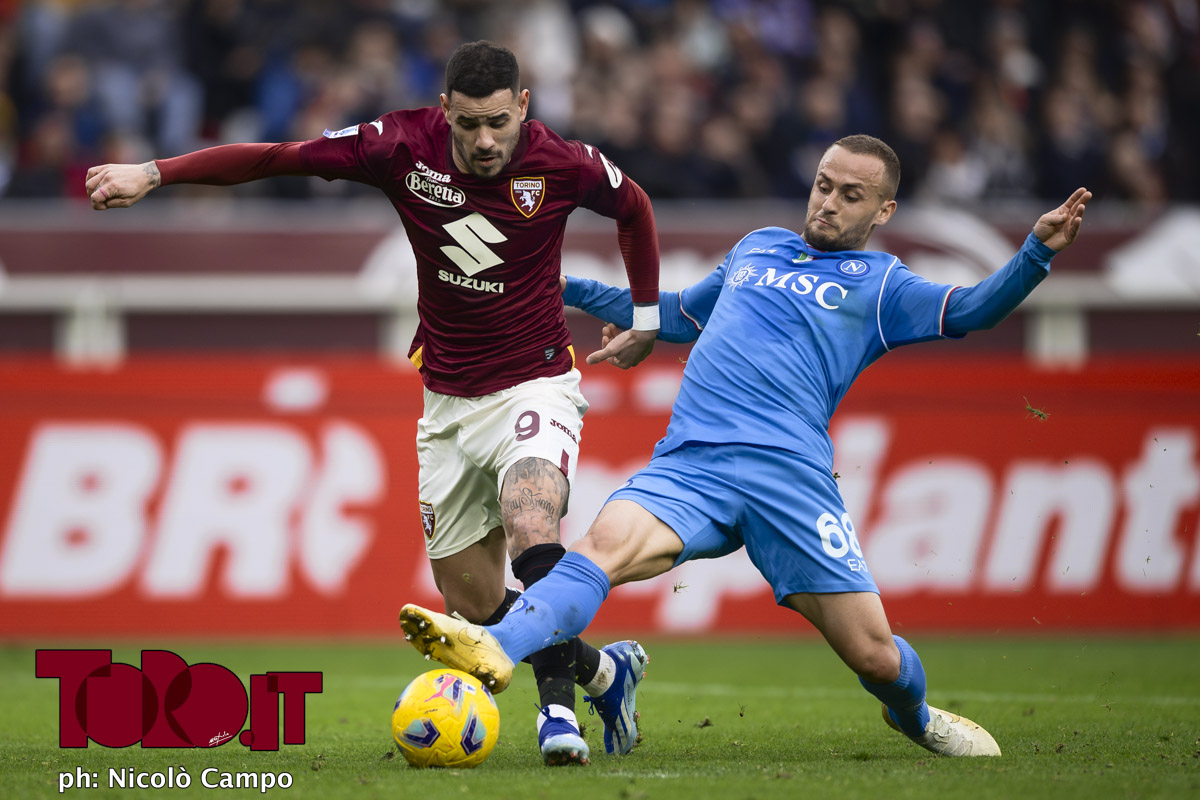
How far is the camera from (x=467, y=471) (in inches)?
236

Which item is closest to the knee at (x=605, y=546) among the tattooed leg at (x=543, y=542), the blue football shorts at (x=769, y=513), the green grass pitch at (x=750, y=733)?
the blue football shorts at (x=769, y=513)

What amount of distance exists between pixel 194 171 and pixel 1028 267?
3.05m

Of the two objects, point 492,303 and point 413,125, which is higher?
point 413,125

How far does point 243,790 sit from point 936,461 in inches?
302

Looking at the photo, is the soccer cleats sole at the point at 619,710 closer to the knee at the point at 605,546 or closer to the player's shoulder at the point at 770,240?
the knee at the point at 605,546

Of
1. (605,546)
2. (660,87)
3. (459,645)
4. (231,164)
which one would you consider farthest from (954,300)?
(660,87)

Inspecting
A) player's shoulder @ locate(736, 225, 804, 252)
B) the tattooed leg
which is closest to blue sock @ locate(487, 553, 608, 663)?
the tattooed leg

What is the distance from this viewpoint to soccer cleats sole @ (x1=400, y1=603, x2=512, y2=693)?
4590mm

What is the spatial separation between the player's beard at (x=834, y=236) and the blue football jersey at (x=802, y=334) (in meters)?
0.04

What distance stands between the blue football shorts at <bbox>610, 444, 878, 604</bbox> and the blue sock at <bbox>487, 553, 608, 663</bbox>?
36 centimetres

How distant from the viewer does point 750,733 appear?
6309mm

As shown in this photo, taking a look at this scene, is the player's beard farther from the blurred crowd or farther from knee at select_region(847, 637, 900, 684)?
the blurred crowd

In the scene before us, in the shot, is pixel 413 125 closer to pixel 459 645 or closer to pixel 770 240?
pixel 770 240

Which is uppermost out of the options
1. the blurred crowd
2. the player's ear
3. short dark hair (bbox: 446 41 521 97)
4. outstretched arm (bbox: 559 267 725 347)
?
the blurred crowd
